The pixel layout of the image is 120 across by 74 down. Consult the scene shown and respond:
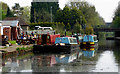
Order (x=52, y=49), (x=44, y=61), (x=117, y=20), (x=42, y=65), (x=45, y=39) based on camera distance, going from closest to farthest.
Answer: (x=42, y=65)
(x=44, y=61)
(x=52, y=49)
(x=45, y=39)
(x=117, y=20)

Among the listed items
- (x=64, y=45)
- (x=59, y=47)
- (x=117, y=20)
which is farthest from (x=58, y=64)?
(x=117, y=20)

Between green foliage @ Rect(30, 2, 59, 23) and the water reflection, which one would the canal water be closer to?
the water reflection

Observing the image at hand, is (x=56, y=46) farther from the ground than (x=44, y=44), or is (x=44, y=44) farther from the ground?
(x=44, y=44)

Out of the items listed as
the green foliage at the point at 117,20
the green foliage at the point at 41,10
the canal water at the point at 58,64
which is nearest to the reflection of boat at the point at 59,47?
the canal water at the point at 58,64

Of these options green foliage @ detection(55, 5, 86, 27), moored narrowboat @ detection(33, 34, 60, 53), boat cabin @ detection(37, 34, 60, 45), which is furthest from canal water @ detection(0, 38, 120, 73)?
green foliage @ detection(55, 5, 86, 27)

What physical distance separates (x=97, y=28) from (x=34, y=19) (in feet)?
94.3

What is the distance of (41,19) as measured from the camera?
122 meters

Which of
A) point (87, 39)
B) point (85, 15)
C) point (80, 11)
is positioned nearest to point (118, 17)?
point (85, 15)

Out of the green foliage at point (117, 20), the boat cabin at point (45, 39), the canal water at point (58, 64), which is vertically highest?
the green foliage at point (117, 20)

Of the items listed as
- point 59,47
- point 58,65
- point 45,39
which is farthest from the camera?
point 45,39

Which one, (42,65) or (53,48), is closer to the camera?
(42,65)

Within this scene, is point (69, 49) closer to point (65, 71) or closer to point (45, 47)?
point (45, 47)

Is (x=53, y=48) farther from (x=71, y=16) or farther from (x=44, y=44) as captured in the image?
(x=71, y=16)

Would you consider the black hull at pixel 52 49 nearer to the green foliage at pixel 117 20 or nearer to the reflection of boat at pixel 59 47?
the reflection of boat at pixel 59 47
